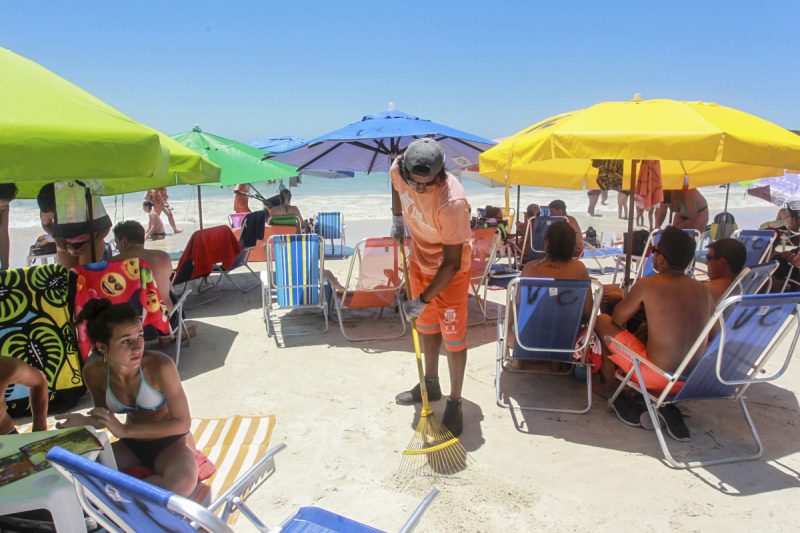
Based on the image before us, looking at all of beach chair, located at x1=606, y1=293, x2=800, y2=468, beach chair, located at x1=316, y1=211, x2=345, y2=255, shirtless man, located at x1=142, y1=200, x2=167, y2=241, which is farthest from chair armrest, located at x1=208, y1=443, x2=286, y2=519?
shirtless man, located at x1=142, y1=200, x2=167, y2=241

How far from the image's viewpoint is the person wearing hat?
9.44 ft

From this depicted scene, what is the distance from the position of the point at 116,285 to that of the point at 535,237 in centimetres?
522

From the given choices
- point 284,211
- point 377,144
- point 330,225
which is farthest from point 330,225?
point 377,144

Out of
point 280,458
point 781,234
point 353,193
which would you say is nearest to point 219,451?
point 280,458

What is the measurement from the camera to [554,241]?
3.60m

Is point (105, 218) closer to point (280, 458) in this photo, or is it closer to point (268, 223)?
point (280, 458)

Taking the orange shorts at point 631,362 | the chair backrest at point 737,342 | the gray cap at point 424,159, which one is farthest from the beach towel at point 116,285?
the chair backrest at point 737,342

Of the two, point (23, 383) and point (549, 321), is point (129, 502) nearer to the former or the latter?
point (23, 383)

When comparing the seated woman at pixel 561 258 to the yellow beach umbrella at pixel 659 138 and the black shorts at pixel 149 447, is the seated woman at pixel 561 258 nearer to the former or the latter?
the yellow beach umbrella at pixel 659 138

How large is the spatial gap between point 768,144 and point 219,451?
3469 millimetres

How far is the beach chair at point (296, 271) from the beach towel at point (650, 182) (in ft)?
9.88

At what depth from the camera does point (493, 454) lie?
9.84ft

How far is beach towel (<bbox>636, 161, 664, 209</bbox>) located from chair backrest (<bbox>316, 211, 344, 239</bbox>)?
18.4 ft

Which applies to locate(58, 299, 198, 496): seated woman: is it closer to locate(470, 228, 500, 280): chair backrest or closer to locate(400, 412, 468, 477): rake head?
locate(400, 412, 468, 477): rake head
